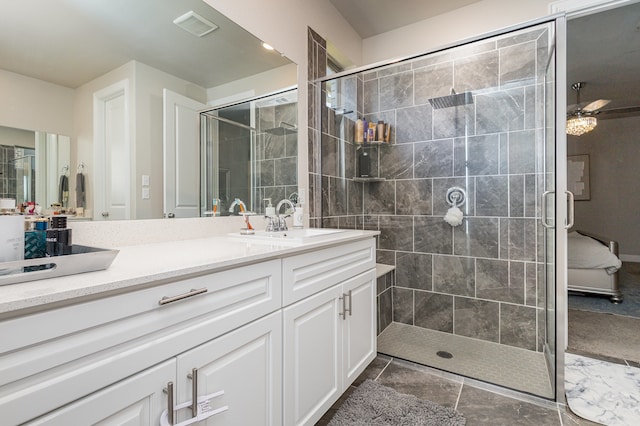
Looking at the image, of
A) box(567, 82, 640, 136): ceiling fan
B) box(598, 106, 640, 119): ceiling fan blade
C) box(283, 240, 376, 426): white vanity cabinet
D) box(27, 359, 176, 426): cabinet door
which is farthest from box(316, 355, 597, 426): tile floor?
box(598, 106, 640, 119): ceiling fan blade

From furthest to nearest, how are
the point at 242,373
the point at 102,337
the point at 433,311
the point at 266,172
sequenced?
1. the point at 433,311
2. the point at 266,172
3. the point at 242,373
4. the point at 102,337

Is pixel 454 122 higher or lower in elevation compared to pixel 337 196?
higher

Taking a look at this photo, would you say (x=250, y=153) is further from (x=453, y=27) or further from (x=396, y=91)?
(x=453, y=27)

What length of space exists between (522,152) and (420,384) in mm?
1726

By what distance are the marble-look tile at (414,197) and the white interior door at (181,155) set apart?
174 cm

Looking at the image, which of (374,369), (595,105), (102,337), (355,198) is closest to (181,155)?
(102,337)

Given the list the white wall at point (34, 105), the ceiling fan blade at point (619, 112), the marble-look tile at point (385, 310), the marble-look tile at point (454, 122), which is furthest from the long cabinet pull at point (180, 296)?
the ceiling fan blade at point (619, 112)

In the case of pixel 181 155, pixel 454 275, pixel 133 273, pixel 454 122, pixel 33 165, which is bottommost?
pixel 454 275

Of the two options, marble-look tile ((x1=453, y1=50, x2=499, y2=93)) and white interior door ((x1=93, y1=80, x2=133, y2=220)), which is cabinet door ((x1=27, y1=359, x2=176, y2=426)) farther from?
marble-look tile ((x1=453, y1=50, x2=499, y2=93))

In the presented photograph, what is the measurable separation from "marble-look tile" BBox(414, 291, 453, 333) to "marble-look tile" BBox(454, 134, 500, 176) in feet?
3.39

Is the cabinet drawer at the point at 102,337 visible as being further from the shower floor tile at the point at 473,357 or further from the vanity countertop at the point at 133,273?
the shower floor tile at the point at 473,357

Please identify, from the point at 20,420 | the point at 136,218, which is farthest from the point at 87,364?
the point at 136,218

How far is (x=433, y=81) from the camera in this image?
8.10 ft

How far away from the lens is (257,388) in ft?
3.34
